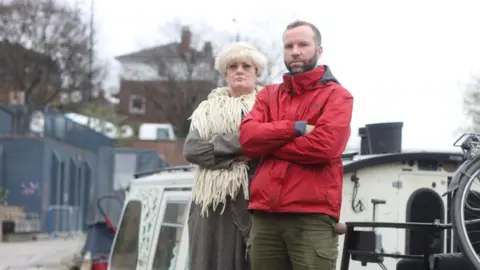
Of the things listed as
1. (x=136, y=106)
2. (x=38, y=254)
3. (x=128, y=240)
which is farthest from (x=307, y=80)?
(x=136, y=106)

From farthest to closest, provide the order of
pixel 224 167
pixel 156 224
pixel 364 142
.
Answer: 1. pixel 156 224
2. pixel 364 142
3. pixel 224 167

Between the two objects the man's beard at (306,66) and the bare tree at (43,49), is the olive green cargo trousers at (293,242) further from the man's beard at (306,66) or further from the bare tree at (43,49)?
the bare tree at (43,49)

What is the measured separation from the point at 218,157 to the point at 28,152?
27543 mm

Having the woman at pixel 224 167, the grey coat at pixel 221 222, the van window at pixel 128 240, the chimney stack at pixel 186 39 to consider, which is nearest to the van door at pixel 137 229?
the van window at pixel 128 240

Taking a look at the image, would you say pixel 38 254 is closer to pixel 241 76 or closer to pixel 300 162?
pixel 241 76

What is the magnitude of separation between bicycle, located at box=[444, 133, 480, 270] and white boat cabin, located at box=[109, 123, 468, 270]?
1.16 meters

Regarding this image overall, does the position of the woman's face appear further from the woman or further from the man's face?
the man's face

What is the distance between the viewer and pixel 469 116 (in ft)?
87.0

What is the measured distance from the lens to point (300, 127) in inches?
142

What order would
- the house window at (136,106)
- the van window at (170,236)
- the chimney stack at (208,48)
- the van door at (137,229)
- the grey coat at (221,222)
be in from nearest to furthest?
the grey coat at (221,222) < the van window at (170,236) < the van door at (137,229) < the chimney stack at (208,48) < the house window at (136,106)

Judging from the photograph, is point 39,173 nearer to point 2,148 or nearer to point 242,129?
point 2,148

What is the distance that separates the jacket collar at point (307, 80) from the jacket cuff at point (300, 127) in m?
0.19

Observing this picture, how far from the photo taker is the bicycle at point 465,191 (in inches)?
127

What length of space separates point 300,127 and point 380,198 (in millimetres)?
1805
